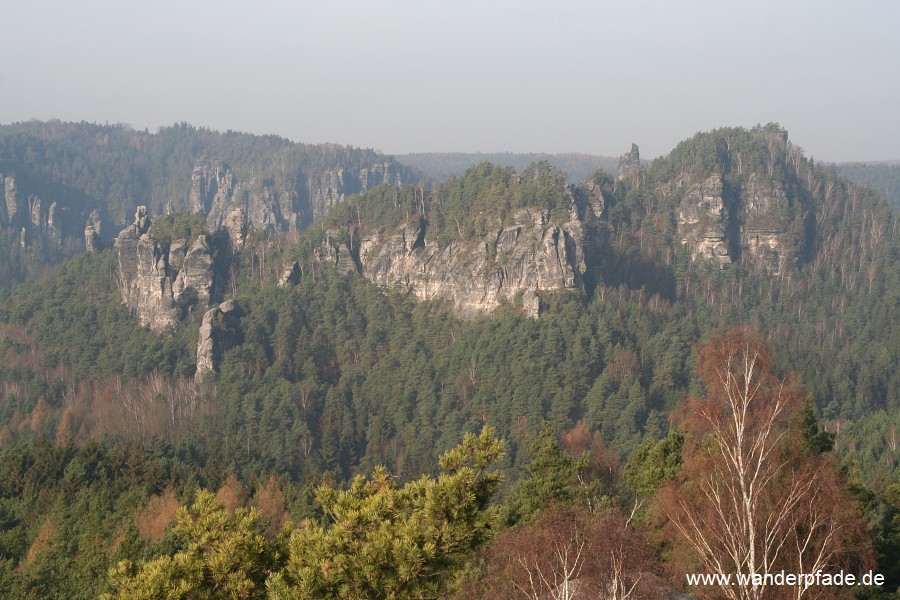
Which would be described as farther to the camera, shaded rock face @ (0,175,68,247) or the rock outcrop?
shaded rock face @ (0,175,68,247)

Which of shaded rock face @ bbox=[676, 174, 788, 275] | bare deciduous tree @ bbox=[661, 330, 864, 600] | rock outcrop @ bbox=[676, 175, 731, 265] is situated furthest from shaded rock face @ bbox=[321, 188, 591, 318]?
bare deciduous tree @ bbox=[661, 330, 864, 600]

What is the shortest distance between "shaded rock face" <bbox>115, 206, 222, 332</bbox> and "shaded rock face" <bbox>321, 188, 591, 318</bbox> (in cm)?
1445

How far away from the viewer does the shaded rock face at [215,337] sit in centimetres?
8300

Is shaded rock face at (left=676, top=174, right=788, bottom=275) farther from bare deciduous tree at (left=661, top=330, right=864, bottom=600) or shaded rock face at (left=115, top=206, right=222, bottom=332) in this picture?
bare deciduous tree at (left=661, top=330, right=864, bottom=600)

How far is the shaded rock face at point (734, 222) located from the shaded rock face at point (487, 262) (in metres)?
24.5

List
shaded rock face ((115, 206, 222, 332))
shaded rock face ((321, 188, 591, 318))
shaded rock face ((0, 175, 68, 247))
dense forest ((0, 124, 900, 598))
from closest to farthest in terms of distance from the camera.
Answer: dense forest ((0, 124, 900, 598)) < shaded rock face ((321, 188, 591, 318)) < shaded rock face ((115, 206, 222, 332)) < shaded rock face ((0, 175, 68, 247))

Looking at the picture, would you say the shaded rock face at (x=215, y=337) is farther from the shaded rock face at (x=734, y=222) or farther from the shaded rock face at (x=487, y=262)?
the shaded rock face at (x=734, y=222)

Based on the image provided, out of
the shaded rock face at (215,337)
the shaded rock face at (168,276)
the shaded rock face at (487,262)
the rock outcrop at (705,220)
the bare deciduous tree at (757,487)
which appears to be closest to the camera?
the bare deciduous tree at (757,487)

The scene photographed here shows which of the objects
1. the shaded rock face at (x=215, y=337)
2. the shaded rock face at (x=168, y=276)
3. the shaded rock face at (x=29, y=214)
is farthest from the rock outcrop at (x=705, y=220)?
the shaded rock face at (x=29, y=214)

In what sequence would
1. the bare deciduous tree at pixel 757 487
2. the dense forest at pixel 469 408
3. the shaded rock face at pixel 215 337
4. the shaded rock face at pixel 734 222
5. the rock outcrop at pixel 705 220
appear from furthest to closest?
the shaded rock face at pixel 734 222 → the rock outcrop at pixel 705 220 → the shaded rock face at pixel 215 337 → the bare deciduous tree at pixel 757 487 → the dense forest at pixel 469 408

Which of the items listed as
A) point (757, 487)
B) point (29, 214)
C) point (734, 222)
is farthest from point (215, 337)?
point (29, 214)

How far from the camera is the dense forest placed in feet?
48.2

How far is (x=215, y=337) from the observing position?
274ft

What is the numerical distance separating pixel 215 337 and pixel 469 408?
2787cm
